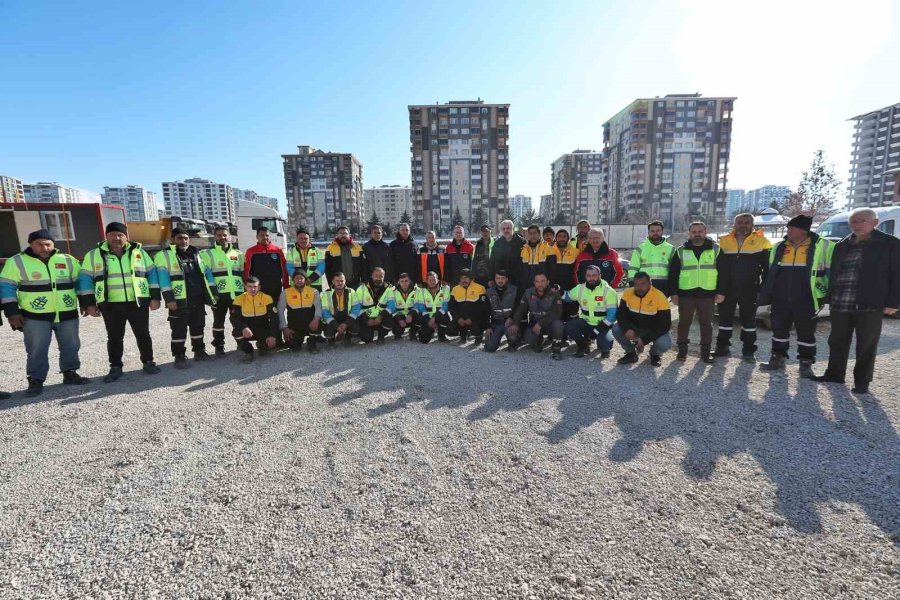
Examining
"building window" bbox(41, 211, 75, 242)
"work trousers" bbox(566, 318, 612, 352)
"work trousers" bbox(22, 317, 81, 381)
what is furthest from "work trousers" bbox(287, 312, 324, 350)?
"building window" bbox(41, 211, 75, 242)

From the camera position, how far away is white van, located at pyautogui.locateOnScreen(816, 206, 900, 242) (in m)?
8.68

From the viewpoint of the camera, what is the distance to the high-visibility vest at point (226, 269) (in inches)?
233

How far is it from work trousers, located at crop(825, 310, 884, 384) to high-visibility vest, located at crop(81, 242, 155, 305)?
7671 mm

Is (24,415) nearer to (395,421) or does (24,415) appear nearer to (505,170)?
(395,421)

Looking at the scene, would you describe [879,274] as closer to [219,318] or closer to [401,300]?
[401,300]

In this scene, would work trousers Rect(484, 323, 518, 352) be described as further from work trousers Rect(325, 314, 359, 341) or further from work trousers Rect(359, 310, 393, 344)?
work trousers Rect(325, 314, 359, 341)

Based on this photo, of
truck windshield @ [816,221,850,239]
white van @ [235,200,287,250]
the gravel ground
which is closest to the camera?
the gravel ground

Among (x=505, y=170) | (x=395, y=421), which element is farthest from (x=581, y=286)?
(x=505, y=170)

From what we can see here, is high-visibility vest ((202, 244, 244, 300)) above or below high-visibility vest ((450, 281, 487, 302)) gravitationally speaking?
above

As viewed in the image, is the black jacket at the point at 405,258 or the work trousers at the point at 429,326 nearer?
the work trousers at the point at 429,326

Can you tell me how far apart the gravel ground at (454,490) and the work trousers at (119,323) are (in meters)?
0.60

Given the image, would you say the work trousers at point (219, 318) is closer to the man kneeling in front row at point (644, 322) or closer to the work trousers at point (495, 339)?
the work trousers at point (495, 339)

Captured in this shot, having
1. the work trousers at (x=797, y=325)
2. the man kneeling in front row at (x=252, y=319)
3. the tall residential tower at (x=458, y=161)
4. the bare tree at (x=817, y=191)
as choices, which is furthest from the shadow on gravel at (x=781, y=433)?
the tall residential tower at (x=458, y=161)

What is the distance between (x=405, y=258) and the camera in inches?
290
